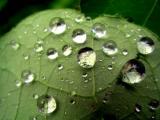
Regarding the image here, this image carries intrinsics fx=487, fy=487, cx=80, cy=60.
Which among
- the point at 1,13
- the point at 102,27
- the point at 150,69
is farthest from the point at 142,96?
the point at 1,13

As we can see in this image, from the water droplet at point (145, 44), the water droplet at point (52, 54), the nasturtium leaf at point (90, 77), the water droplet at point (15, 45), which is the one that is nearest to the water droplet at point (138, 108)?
the nasturtium leaf at point (90, 77)

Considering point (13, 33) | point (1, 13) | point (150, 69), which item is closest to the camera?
point (150, 69)

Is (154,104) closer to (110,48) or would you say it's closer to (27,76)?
(110,48)

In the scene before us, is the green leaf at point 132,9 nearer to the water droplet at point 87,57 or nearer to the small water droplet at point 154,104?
the water droplet at point 87,57

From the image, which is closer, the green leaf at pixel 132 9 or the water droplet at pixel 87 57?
the water droplet at pixel 87 57

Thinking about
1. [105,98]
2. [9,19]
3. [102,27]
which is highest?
[102,27]

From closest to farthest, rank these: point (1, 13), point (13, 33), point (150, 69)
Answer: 1. point (150, 69)
2. point (13, 33)
3. point (1, 13)

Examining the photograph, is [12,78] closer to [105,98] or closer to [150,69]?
[105,98]

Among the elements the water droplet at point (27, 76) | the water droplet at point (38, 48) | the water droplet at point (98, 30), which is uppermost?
the water droplet at point (98, 30)

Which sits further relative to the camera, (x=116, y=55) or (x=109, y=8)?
(x=109, y=8)
